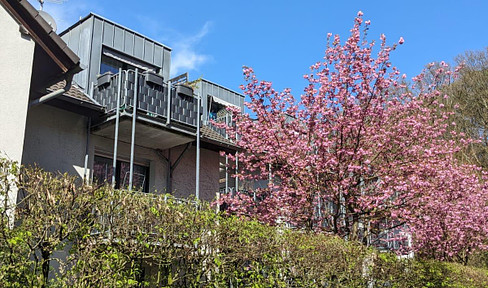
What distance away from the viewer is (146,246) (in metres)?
6.18

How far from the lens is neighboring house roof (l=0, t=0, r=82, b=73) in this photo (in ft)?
28.3

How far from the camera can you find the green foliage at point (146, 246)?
17.3ft

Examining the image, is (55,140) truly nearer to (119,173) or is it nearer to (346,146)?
(119,173)

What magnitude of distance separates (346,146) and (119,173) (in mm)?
5749

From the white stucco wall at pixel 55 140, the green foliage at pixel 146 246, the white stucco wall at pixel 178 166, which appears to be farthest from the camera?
the white stucco wall at pixel 178 166

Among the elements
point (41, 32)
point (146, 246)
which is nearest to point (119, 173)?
point (41, 32)

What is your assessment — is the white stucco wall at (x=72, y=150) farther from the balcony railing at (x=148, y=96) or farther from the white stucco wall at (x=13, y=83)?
the white stucco wall at (x=13, y=83)

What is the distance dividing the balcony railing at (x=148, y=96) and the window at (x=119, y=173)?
1.53 m

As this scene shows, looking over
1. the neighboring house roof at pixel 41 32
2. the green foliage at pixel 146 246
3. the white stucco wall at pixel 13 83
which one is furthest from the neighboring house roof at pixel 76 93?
the green foliage at pixel 146 246

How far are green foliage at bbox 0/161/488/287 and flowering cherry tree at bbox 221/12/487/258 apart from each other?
201 centimetres

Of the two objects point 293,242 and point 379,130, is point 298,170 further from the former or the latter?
point 293,242

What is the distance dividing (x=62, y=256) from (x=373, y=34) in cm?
814

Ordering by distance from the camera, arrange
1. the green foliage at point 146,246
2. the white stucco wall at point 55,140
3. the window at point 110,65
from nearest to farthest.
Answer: the green foliage at point 146,246 < the white stucco wall at point 55,140 < the window at point 110,65

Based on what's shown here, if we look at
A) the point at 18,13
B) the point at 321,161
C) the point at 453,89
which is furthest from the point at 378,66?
the point at 453,89
